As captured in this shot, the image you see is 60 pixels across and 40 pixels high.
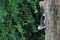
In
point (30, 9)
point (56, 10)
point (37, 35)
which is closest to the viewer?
point (56, 10)

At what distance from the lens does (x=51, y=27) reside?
33.5 inches

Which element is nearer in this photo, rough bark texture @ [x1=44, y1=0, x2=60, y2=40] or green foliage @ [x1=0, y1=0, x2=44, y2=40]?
rough bark texture @ [x1=44, y1=0, x2=60, y2=40]

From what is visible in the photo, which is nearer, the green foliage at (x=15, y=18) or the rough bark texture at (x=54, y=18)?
the rough bark texture at (x=54, y=18)

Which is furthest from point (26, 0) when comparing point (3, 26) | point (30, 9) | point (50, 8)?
point (50, 8)

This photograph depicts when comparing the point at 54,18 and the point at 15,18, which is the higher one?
the point at 54,18

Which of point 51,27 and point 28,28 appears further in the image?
point 28,28

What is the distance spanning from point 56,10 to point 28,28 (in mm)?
1673

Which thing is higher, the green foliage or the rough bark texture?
the rough bark texture

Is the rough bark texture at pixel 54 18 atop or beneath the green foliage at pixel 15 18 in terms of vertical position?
atop

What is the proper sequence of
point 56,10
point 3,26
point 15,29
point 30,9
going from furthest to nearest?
point 30,9 → point 15,29 → point 3,26 → point 56,10

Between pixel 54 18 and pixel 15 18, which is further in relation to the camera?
pixel 15 18

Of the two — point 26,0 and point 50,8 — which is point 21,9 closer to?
point 26,0

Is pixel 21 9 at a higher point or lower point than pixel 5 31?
higher

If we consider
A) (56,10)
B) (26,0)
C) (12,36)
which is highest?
(56,10)
